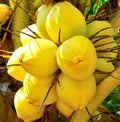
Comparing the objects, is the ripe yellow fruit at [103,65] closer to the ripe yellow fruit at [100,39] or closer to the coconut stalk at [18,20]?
the ripe yellow fruit at [100,39]

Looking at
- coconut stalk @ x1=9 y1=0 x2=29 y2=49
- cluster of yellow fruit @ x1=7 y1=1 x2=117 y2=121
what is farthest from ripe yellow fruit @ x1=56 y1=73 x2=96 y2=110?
coconut stalk @ x1=9 y1=0 x2=29 y2=49

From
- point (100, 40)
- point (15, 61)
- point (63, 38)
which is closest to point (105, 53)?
point (100, 40)

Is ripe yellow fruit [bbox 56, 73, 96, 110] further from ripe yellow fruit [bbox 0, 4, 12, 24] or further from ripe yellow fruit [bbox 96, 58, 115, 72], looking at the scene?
ripe yellow fruit [bbox 0, 4, 12, 24]

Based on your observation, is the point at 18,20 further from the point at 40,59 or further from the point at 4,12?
the point at 40,59

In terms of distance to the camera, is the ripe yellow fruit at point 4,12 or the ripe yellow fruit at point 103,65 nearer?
the ripe yellow fruit at point 103,65

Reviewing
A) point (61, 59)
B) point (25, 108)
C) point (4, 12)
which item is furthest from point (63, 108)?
point (4, 12)

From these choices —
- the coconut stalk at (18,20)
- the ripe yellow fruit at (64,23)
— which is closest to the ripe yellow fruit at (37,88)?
the ripe yellow fruit at (64,23)
